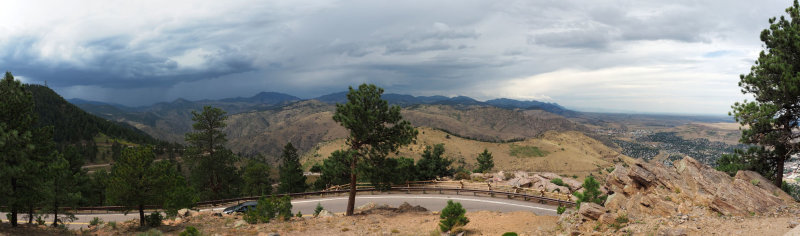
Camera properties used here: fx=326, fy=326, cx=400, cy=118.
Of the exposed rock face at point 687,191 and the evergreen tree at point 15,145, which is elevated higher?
the evergreen tree at point 15,145

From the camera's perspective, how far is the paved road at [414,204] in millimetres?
27562

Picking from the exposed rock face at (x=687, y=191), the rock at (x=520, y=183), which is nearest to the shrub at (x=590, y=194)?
the exposed rock face at (x=687, y=191)

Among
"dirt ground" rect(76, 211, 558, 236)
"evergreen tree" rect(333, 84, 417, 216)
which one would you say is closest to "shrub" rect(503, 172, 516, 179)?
"dirt ground" rect(76, 211, 558, 236)

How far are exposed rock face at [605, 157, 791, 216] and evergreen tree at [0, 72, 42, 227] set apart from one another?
2938 centimetres

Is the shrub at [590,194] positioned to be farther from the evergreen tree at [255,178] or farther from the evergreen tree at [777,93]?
the evergreen tree at [255,178]

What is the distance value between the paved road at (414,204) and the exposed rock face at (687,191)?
9755 mm

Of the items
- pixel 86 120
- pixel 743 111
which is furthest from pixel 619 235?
pixel 86 120

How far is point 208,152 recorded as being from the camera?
40719 mm

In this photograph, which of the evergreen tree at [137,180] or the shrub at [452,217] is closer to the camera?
the shrub at [452,217]

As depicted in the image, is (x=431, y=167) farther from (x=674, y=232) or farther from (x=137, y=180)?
(x=674, y=232)

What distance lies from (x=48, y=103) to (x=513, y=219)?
848 ft

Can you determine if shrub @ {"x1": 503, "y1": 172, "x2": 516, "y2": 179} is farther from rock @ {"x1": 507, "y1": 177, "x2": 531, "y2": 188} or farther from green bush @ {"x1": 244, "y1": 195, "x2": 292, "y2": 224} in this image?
green bush @ {"x1": 244, "y1": 195, "x2": 292, "y2": 224}

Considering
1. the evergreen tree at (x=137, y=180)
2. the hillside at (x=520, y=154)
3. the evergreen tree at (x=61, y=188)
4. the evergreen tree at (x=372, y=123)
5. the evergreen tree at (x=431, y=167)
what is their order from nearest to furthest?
the evergreen tree at (x=61, y=188), the evergreen tree at (x=137, y=180), the evergreen tree at (x=372, y=123), the evergreen tree at (x=431, y=167), the hillside at (x=520, y=154)

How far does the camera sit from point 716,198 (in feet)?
44.6
